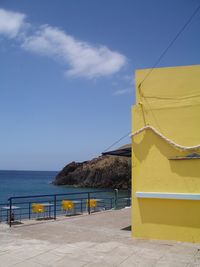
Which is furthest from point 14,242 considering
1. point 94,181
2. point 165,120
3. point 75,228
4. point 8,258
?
point 94,181

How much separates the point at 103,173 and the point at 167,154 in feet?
264

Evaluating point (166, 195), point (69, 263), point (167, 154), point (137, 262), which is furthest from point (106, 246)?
point (167, 154)

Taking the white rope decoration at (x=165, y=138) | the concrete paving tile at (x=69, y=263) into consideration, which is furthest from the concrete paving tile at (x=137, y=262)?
the white rope decoration at (x=165, y=138)

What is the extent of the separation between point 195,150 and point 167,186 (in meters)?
1.07

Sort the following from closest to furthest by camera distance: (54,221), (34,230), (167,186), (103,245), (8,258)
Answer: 1. (8,258)
2. (103,245)
3. (167,186)
4. (34,230)
5. (54,221)

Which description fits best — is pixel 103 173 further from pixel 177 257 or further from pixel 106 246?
pixel 177 257

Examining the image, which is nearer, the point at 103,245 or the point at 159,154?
the point at 103,245

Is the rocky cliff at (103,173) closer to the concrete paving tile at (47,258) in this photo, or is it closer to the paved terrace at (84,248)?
the paved terrace at (84,248)

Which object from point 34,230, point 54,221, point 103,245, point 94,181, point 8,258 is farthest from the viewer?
point 94,181

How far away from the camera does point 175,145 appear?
8852mm

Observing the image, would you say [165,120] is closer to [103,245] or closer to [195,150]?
[195,150]

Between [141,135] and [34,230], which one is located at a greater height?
[141,135]

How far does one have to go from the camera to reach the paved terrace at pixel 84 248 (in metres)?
6.93

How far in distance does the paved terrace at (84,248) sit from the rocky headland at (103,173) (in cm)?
7497
